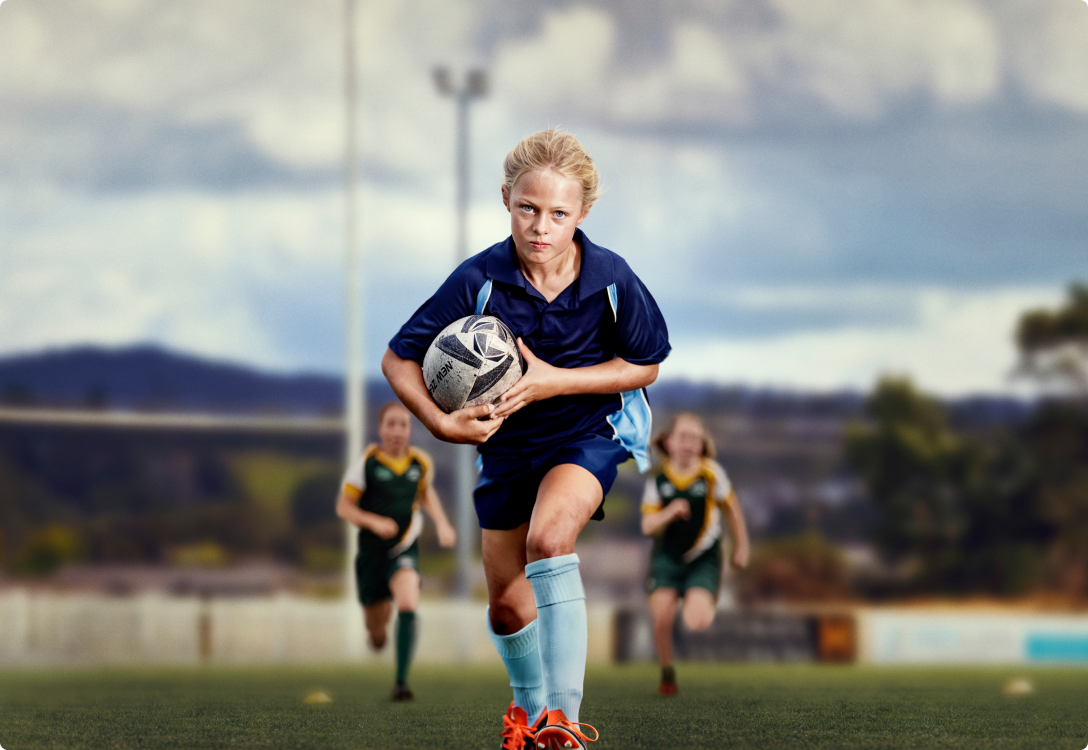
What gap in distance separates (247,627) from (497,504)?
18382 millimetres

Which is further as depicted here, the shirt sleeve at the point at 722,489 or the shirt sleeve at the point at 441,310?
the shirt sleeve at the point at 722,489

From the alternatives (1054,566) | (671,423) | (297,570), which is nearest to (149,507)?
(297,570)

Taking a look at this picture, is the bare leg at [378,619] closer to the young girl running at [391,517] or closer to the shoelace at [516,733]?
the young girl running at [391,517]

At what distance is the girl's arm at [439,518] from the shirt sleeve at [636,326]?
12.0 ft

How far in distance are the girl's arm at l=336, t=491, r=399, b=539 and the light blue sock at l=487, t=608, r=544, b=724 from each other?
3496 millimetres

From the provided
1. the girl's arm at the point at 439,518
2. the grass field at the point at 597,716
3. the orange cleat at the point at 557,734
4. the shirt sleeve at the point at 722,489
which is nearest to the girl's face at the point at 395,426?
the girl's arm at the point at 439,518

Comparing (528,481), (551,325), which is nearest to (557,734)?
(528,481)

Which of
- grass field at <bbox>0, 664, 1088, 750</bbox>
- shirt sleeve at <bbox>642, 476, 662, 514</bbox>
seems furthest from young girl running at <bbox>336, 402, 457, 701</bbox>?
shirt sleeve at <bbox>642, 476, 662, 514</bbox>

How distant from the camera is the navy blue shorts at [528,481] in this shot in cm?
459

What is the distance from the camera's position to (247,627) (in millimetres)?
22031

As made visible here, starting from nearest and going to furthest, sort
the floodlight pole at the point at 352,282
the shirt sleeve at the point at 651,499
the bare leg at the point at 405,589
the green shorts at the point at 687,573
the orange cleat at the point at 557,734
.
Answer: the orange cleat at the point at 557,734
the bare leg at the point at 405,589
the green shorts at the point at 687,573
the shirt sleeve at the point at 651,499
the floodlight pole at the point at 352,282

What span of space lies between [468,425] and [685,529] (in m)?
4.75

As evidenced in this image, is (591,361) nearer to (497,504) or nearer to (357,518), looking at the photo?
(497,504)

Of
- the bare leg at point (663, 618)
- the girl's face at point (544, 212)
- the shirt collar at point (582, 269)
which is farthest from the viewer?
the bare leg at point (663, 618)
